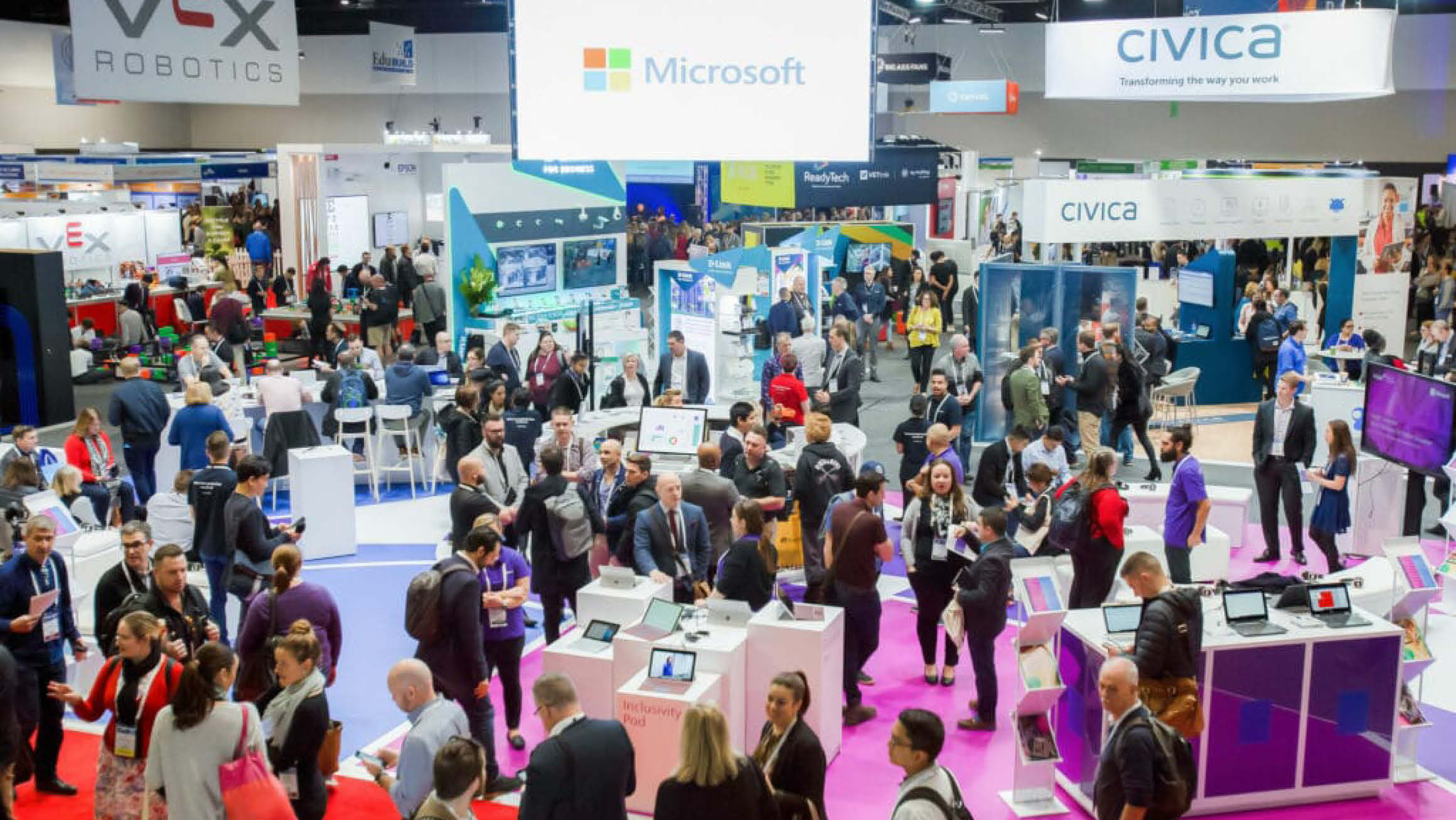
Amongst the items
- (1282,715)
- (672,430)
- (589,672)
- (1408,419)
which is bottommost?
(1282,715)

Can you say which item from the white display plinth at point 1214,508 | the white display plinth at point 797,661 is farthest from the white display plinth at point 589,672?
the white display plinth at point 1214,508

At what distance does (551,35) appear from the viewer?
9.68 meters

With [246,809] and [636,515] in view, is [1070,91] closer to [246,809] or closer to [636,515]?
[636,515]

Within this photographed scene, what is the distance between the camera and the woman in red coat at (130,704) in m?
4.96

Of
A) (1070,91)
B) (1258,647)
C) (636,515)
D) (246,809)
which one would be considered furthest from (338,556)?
(1070,91)

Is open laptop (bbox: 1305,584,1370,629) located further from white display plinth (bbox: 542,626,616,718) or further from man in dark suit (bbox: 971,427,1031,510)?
white display plinth (bbox: 542,626,616,718)

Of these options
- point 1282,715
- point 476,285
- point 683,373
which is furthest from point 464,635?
point 476,285

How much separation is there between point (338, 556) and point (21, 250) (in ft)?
22.2

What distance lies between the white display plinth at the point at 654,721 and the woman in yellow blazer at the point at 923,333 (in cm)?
876

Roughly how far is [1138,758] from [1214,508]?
5.36 metres

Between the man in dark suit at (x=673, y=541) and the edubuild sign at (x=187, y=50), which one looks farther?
the edubuild sign at (x=187, y=50)

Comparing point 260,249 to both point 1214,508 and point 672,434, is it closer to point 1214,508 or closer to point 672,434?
point 672,434

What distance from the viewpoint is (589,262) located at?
1584 centimetres

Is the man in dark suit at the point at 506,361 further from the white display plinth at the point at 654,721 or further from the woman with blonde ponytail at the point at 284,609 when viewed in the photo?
the white display plinth at the point at 654,721
